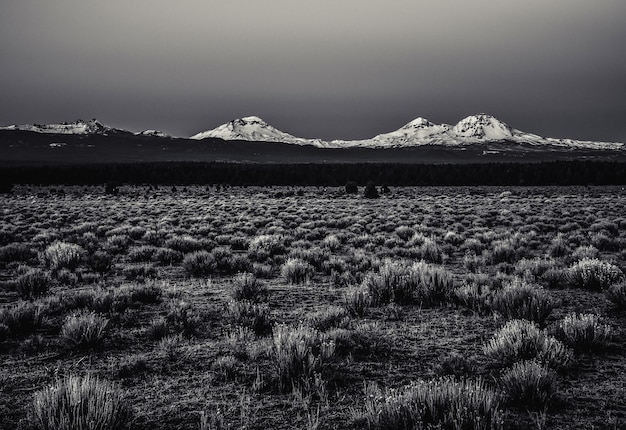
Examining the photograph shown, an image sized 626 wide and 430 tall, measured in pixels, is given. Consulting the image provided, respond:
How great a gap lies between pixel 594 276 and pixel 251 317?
6609mm

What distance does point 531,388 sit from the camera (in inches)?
151

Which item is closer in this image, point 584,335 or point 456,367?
point 456,367

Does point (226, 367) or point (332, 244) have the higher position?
point (226, 367)

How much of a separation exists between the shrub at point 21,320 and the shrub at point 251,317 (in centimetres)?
269

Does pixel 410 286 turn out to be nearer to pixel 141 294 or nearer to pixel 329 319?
pixel 329 319

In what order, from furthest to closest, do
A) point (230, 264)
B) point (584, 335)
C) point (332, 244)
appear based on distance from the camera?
1. point (332, 244)
2. point (230, 264)
3. point (584, 335)

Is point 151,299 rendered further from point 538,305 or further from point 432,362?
point 538,305

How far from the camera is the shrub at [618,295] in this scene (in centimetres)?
679

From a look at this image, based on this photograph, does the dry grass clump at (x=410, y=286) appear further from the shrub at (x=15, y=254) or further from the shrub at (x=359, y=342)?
the shrub at (x=15, y=254)

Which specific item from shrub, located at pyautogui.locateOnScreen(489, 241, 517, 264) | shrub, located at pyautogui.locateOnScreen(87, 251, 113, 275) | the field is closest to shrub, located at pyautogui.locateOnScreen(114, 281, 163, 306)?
the field

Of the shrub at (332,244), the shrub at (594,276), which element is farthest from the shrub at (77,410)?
the shrub at (332,244)

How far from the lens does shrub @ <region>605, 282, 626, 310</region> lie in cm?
679

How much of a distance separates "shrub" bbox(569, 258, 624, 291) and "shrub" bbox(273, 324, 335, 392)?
6176 mm

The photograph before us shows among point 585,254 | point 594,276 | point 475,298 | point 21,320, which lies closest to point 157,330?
point 21,320
